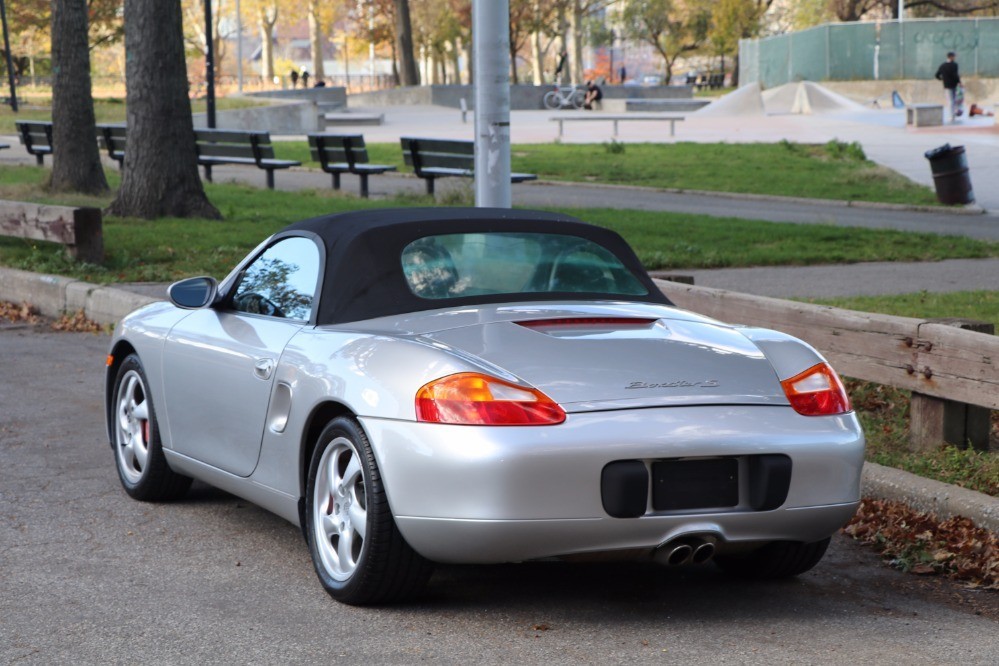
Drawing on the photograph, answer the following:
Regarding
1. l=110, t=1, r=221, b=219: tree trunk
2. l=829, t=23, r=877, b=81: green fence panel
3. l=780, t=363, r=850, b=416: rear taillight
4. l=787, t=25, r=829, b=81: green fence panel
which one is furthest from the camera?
l=787, t=25, r=829, b=81: green fence panel

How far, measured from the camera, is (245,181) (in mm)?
Answer: 26188

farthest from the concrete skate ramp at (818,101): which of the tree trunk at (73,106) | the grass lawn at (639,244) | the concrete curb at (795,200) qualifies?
the tree trunk at (73,106)

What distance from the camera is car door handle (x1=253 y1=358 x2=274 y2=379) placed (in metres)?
5.25

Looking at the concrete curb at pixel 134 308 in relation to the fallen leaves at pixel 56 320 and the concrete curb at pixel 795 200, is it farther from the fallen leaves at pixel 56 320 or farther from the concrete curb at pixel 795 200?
the concrete curb at pixel 795 200

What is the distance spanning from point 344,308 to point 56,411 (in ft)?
12.4

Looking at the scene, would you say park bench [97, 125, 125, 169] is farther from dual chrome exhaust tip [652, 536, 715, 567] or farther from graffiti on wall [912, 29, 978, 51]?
graffiti on wall [912, 29, 978, 51]

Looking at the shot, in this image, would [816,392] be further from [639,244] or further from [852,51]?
[852,51]

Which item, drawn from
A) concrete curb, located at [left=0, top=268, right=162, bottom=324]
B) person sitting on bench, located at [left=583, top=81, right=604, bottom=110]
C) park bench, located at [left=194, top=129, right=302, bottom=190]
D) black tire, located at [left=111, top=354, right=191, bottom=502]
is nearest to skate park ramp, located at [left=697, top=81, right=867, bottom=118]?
person sitting on bench, located at [left=583, top=81, right=604, bottom=110]

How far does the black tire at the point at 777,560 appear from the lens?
197 inches

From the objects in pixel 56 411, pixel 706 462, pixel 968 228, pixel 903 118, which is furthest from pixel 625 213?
pixel 903 118

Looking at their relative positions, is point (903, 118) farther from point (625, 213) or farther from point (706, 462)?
point (706, 462)

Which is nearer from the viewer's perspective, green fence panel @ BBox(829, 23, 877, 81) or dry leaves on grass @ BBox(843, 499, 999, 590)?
dry leaves on grass @ BBox(843, 499, 999, 590)

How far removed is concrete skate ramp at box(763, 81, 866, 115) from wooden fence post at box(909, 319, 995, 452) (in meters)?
49.4

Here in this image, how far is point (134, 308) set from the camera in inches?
442
